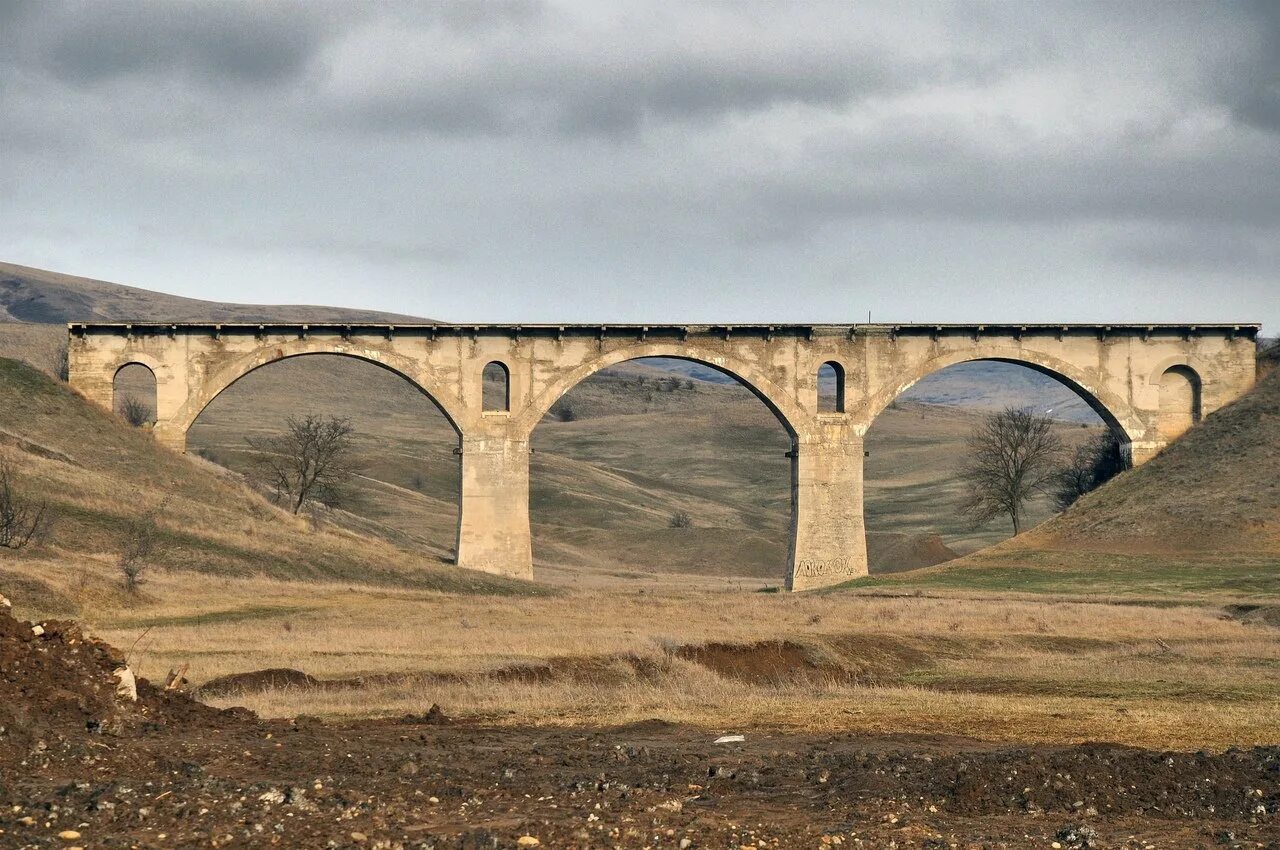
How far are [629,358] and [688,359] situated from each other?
3198mm

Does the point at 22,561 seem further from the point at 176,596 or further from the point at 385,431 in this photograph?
the point at 385,431

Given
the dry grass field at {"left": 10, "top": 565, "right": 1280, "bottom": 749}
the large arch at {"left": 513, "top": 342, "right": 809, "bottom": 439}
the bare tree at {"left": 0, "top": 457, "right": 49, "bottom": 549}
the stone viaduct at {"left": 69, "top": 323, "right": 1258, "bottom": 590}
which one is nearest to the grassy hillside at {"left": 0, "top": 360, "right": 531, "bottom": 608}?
the bare tree at {"left": 0, "top": 457, "right": 49, "bottom": 549}

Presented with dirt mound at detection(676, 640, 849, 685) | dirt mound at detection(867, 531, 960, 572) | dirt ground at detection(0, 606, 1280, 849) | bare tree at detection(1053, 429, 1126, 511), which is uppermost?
bare tree at detection(1053, 429, 1126, 511)

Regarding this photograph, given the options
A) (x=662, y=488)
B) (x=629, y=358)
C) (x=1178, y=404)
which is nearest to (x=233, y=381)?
(x=629, y=358)

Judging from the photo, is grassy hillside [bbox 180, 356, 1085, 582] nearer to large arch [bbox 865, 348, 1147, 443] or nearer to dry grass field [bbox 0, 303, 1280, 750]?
dry grass field [bbox 0, 303, 1280, 750]

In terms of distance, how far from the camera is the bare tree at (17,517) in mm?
40781

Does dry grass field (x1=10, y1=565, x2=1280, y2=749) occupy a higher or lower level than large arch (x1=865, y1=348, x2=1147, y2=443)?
lower

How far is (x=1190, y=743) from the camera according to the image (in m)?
17.2

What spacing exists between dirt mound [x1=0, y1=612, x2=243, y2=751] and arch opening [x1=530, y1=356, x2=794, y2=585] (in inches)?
1666

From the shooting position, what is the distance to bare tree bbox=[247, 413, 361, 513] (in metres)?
70.6

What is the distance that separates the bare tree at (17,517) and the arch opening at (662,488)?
20708 mm

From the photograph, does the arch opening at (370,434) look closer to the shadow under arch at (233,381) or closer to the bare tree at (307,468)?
the shadow under arch at (233,381)

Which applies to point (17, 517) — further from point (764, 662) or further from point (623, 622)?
point (764, 662)

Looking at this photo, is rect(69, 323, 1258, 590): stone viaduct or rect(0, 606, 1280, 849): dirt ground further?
rect(69, 323, 1258, 590): stone viaduct
